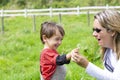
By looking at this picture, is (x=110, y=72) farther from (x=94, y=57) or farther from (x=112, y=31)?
(x=94, y=57)

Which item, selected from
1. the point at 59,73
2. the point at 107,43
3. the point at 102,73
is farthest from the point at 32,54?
the point at 102,73

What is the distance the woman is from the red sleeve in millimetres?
788

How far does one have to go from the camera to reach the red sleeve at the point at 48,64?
456 centimetres

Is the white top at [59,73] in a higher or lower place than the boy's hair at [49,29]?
lower

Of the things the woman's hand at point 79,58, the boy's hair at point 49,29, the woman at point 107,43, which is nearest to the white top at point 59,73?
the boy's hair at point 49,29

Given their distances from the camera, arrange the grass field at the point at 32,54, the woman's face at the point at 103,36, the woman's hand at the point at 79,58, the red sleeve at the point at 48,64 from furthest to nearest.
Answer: the grass field at the point at 32,54 < the red sleeve at the point at 48,64 < the woman's face at the point at 103,36 < the woman's hand at the point at 79,58

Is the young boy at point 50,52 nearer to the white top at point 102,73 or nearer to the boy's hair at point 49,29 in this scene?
the boy's hair at point 49,29

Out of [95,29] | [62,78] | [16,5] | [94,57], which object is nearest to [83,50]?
[94,57]

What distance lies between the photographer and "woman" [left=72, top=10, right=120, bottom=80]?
370cm

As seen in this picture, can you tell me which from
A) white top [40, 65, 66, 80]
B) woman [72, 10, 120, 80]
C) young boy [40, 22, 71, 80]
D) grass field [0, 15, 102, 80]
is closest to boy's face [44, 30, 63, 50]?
young boy [40, 22, 71, 80]

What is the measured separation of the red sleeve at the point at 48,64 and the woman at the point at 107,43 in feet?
2.59

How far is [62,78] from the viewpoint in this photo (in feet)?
15.5

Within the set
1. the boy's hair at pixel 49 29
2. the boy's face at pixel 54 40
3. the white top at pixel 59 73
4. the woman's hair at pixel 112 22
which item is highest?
the woman's hair at pixel 112 22

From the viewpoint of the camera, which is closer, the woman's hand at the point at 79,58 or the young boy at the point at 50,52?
the woman's hand at the point at 79,58
